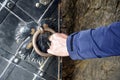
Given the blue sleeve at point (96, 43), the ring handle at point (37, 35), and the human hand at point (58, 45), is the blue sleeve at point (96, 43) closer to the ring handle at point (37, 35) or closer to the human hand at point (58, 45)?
the human hand at point (58, 45)

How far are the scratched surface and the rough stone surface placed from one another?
269 mm

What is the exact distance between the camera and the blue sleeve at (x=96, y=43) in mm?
1353

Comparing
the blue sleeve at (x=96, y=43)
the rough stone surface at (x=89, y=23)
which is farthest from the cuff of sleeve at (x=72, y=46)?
the rough stone surface at (x=89, y=23)

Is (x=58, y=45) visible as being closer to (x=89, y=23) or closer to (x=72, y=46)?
(x=72, y=46)

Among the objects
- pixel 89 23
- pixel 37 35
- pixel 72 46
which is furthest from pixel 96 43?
pixel 89 23

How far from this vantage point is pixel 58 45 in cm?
152

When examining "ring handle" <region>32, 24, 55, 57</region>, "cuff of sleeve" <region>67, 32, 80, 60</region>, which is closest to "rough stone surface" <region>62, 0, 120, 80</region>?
"ring handle" <region>32, 24, 55, 57</region>

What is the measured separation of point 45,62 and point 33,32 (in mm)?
165

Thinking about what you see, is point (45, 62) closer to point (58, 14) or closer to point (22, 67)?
point (22, 67)

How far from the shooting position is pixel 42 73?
1.63m

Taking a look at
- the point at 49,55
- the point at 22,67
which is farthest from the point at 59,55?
the point at 22,67

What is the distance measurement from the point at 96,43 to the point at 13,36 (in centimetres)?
39

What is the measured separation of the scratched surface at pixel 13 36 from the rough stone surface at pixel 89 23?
0.88ft

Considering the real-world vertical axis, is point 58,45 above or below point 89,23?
above
